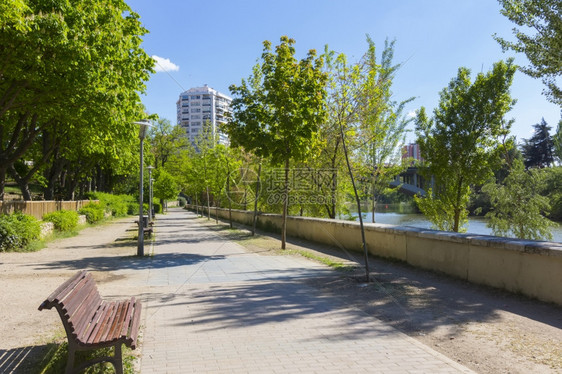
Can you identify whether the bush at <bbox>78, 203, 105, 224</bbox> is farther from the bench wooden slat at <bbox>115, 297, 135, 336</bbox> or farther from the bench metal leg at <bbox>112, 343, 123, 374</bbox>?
the bench metal leg at <bbox>112, 343, 123, 374</bbox>

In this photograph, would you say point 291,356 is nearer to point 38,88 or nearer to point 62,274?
point 62,274

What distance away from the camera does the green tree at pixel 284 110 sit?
43.8 feet

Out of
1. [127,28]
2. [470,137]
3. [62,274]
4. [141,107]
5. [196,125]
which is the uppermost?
[196,125]

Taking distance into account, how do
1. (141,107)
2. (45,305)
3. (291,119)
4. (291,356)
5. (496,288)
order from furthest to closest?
(141,107)
(291,119)
(496,288)
(291,356)
(45,305)

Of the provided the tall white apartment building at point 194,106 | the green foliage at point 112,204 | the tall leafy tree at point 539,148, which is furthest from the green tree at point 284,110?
the tall white apartment building at point 194,106

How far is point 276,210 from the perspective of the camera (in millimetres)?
28438

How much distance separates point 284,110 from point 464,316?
9.12 metres

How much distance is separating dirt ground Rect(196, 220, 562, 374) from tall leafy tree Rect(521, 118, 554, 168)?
63.0m

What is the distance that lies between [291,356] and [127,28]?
13188mm

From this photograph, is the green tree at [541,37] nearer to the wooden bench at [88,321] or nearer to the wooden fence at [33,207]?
the wooden bench at [88,321]

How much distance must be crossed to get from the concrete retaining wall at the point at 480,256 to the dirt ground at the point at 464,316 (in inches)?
8.1

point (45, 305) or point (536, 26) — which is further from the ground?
point (536, 26)

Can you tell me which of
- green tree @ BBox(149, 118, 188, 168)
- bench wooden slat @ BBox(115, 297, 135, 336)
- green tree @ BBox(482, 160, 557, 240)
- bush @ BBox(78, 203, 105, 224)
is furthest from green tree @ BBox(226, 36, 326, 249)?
green tree @ BBox(149, 118, 188, 168)

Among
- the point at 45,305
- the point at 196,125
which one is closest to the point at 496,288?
the point at 45,305
